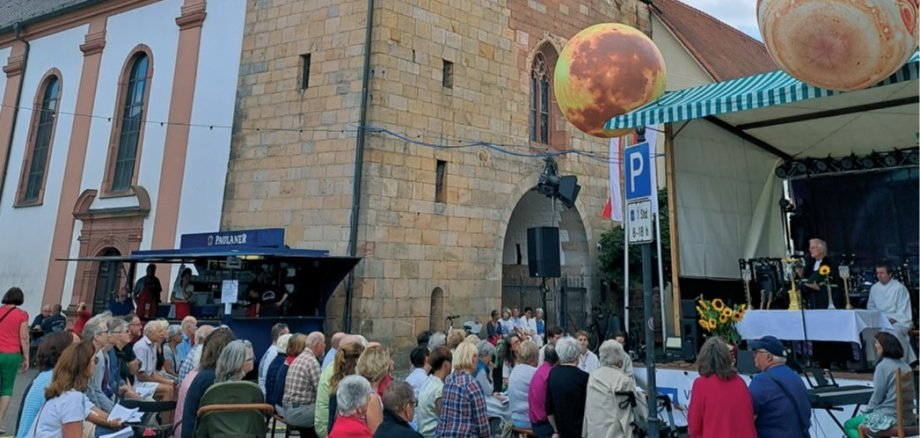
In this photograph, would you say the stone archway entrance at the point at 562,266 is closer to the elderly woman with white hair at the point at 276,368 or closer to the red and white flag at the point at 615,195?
the red and white flag at the point at 615,195

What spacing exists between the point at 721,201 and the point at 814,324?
2766 millimetres

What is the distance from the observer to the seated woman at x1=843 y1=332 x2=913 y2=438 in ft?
15.8

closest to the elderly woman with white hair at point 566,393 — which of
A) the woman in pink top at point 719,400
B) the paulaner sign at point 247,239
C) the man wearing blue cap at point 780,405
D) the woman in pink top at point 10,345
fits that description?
the woman in pink top at point 719,400

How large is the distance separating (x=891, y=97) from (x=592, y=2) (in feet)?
38.5

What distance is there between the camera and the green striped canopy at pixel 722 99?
648 centimetres

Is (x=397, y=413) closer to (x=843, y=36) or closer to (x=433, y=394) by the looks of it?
(x=433, y=394)

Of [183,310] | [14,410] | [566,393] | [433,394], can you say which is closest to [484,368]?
[566,393]

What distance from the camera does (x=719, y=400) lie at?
163 inches

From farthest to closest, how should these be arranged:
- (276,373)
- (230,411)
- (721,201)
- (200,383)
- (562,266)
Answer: (562,266) → (721,201) → (276,373) → (200,383) → (230,411)

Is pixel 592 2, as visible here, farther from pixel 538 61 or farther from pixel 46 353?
pixel 46 353

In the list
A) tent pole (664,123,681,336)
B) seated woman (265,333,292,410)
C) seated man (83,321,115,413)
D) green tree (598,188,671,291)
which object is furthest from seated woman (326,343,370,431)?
green tree (598,188,671,291)

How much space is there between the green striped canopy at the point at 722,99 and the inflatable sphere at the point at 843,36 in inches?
87.6

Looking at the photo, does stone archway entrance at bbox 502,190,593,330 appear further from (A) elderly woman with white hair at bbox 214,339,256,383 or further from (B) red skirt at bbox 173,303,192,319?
(A) elderly woman with white hair at bbox 214,339,256,383

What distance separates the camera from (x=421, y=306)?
13.5 m
